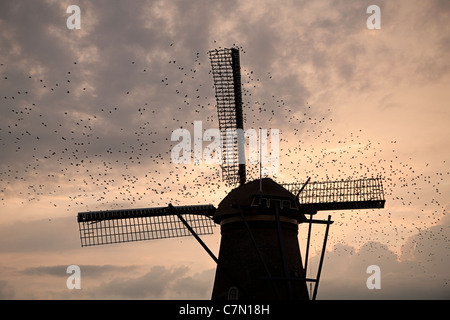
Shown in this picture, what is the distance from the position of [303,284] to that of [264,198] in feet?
15.5

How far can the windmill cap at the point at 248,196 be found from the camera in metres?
30.6

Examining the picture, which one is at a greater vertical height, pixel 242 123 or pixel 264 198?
pixel 242 123

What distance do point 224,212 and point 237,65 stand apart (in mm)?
9436

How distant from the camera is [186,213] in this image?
1319 inches

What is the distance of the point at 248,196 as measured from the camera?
1217 inches

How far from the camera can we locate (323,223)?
3119cm

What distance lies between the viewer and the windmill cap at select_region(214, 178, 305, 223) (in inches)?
1206

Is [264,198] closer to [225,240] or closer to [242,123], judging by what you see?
[225,240]
